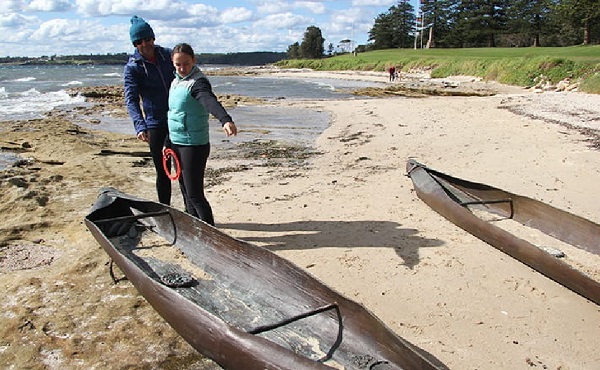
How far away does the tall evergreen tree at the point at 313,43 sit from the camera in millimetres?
105656

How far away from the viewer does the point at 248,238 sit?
540 cm

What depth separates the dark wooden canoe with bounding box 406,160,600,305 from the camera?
381cm

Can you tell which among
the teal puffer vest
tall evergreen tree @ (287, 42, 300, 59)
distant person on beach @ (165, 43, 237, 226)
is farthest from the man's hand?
tall evergreen tree @ (287, 42, 300, 59)

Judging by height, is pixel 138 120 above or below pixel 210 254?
above

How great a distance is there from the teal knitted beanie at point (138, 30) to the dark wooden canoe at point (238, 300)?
1.64 metres

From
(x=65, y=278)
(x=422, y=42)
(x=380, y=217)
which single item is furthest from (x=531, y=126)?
(x=422, y=42)

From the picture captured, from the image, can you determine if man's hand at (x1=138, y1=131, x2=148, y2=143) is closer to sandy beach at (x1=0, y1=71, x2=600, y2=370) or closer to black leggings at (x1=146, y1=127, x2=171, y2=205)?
black leggings at (x1=146, y1=127, x2=171, y2=205)

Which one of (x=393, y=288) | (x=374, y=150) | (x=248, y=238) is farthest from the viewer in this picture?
(x=374, y=150)

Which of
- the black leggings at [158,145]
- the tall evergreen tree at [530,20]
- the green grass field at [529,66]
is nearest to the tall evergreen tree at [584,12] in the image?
the green grass field at [529,66]

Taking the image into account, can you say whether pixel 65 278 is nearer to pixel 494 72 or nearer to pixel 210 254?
pixel 210 254

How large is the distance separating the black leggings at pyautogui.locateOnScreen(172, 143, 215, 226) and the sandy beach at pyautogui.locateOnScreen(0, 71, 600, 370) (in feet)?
2.55

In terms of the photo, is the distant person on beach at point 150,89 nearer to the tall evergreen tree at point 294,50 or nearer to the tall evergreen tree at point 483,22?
the tall evergreen tree at point 483,22

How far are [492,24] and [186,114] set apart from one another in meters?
66.7

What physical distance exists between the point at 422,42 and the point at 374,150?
74.5m
